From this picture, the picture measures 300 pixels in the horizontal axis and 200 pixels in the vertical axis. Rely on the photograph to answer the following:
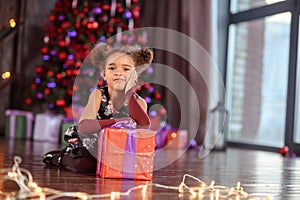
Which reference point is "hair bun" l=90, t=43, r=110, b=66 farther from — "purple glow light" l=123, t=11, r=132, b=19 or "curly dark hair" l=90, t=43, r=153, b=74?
"purple glow light" l=123, t=11, r=132, b=19

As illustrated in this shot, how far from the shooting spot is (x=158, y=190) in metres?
2.15

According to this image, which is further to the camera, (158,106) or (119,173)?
(158,106)

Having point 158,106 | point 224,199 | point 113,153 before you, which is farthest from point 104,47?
point 158,106

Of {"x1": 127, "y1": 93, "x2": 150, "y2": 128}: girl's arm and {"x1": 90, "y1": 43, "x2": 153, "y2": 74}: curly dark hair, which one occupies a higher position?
{"x1": 90, "y1": 43, "x2": 153, "y2": 74}: curly dark hair

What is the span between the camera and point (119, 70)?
2504 millimetres

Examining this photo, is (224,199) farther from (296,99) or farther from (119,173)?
(296,99)

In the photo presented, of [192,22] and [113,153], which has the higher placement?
[192,22]

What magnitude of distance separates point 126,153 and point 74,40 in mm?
3018

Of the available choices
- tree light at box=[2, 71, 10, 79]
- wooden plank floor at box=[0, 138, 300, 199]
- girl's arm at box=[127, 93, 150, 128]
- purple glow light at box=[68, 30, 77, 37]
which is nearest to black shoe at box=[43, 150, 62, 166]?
wooden plank floor at box=[0, 138, 300, 199]

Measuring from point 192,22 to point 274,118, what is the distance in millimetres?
1169

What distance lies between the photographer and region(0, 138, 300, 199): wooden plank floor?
83.6 inches

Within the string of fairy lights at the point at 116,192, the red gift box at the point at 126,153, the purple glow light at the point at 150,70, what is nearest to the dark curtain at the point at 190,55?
the purple glow light at the point at 150,70

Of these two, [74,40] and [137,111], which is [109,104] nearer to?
[137,111]

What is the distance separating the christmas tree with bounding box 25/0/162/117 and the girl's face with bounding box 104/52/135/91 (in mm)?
2533
